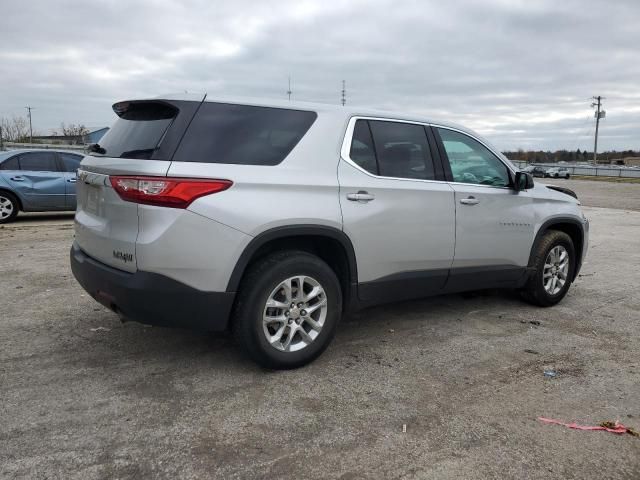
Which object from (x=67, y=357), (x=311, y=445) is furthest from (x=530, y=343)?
(x=67, y=357)

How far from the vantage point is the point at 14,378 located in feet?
11.7

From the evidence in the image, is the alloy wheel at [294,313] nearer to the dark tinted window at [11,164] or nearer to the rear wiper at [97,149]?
the rear wiper at [97,149]

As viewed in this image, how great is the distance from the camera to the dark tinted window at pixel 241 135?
11.0ft

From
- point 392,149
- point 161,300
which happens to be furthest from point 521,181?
point 161,300

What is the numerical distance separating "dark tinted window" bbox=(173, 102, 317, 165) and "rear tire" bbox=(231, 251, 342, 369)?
2.22ft

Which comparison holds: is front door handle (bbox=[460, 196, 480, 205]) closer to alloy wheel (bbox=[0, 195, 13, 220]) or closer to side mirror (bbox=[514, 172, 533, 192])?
side mirror (bbox=[514, 172, 533, 192])

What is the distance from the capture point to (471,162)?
4855mm

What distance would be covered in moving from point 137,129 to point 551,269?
161 inches

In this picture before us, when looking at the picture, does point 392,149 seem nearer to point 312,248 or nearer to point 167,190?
point 312,248

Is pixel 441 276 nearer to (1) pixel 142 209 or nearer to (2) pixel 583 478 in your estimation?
(2) pixel 583 478

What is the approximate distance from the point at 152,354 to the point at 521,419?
99.9 inches

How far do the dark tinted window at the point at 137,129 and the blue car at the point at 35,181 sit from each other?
27.3 feet

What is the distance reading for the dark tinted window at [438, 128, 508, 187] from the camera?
4.69 meters

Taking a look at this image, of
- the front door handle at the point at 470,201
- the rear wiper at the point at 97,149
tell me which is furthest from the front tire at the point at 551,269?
the rear wiper at the point at 97,149
